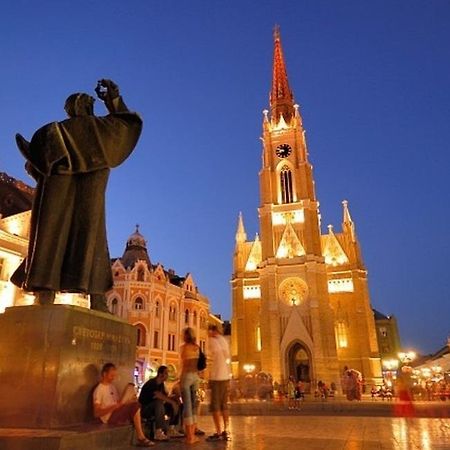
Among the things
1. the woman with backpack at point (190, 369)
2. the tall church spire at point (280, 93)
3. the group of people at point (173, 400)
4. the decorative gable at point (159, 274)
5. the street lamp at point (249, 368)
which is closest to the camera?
the group of people at point (173, 400)

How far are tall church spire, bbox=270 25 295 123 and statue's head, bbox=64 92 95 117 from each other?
54362 mm

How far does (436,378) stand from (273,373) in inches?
605

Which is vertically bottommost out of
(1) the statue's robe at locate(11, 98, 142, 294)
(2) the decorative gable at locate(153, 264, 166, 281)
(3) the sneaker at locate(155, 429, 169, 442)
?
(3) the sneaker at locate(155, 429, 169, 442)

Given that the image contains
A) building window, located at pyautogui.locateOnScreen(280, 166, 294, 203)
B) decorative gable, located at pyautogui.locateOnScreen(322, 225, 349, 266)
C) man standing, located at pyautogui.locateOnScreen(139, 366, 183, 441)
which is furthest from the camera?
building window, located at pyautogui.locateOnScreen(280, 166, 294, 203)

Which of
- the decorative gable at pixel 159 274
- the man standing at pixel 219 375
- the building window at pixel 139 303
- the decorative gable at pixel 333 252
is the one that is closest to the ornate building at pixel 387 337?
the decorative gable at pixel 333 252

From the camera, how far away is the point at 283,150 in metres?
53.7

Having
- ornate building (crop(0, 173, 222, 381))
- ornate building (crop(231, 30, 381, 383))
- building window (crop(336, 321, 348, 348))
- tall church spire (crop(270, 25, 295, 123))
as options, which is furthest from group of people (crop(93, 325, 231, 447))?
tall church spire (crop(270, 25, 295, 123))

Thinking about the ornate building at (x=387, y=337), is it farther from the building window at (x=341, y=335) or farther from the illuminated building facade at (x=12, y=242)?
the illuminated building facade at (x=12, y=242)

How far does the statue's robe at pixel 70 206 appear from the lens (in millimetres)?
5367

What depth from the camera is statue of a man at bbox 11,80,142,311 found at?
536cm

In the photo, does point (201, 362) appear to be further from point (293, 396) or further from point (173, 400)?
point (293, 396)

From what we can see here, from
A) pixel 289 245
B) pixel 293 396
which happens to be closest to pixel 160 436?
pixel 293 396

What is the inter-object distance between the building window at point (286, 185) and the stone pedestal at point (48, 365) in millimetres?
47239

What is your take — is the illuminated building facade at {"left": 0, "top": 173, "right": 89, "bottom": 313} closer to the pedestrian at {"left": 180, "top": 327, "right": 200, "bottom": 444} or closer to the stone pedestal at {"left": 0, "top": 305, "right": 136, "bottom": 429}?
the pedestrian at {"left": 180, "top": 327, "right": 200, "bottom": 444}
